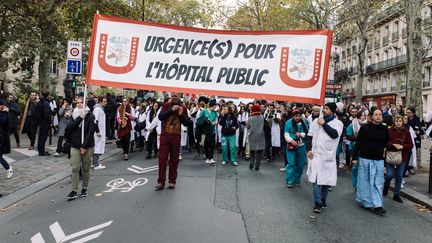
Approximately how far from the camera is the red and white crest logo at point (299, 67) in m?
6.26

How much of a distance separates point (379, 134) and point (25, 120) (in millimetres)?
12258

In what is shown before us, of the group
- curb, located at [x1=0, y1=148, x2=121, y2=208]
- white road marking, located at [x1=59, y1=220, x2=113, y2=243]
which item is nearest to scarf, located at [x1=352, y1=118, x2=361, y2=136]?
white road marking, located at [x1=59, y1=220, x2=113, y2=243]

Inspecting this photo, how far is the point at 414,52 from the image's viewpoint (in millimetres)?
11891

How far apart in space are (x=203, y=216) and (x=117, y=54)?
2848 millimetres

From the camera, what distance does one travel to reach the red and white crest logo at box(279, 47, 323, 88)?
20.5 ft

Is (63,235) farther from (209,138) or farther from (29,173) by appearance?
(209,138)

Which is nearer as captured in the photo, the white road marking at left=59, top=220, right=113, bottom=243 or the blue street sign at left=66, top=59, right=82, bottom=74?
the white road marking at left=59, top=220, right=113, bottom=243

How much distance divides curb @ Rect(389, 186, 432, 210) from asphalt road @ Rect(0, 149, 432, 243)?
23 cm

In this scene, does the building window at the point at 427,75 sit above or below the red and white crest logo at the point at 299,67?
above

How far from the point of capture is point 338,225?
6.11 meters

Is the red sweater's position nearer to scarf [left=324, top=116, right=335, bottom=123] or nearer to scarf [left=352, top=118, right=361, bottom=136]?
scarf [left=324, top=116, right=335, bottom=123]

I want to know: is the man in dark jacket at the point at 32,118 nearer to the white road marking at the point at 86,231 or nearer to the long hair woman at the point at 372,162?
the white road marking at the point at 86,231

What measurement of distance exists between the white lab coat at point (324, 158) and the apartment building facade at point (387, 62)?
124 ft

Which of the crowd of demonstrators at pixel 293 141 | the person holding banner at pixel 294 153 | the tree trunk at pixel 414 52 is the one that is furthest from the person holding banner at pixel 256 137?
the tree trunk at pixel 414 52
